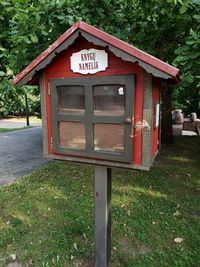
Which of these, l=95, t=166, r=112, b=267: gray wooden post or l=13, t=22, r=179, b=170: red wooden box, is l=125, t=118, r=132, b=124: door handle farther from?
l=95, t=166, r=112, b=267: gray wooden post

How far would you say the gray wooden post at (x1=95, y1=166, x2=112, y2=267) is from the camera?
2.27m

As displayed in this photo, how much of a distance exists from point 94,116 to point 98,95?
0.16 m

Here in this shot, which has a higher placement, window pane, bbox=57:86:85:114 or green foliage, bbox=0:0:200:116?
green foliage, bbox=0:0:200:116

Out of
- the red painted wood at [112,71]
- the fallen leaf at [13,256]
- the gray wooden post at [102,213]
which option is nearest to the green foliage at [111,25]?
the red painted wood at [112,71]

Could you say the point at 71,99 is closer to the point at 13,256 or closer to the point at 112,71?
the point at 112,71

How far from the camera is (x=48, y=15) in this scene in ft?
11.7

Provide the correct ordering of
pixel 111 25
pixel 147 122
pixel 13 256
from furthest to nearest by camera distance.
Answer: pixel 111 25 < pixel 13 256 < pixel 147 122

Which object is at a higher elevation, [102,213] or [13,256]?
[102,213]

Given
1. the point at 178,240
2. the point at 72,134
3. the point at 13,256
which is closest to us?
the point at 72,134

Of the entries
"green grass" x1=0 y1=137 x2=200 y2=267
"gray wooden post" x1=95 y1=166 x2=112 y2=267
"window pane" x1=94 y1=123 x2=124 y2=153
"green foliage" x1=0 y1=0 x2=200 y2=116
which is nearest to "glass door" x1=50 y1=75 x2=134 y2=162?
"window pane" x1=94 y1=123 x2=124 y2=153

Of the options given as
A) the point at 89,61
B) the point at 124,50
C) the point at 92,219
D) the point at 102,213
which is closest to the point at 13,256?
the point at 92,219

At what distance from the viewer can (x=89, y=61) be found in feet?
6.48

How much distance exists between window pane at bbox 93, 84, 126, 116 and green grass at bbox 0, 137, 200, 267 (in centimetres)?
160

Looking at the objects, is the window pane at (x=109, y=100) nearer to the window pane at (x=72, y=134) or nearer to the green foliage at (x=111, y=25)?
the window pane at (x=72, y=134)
